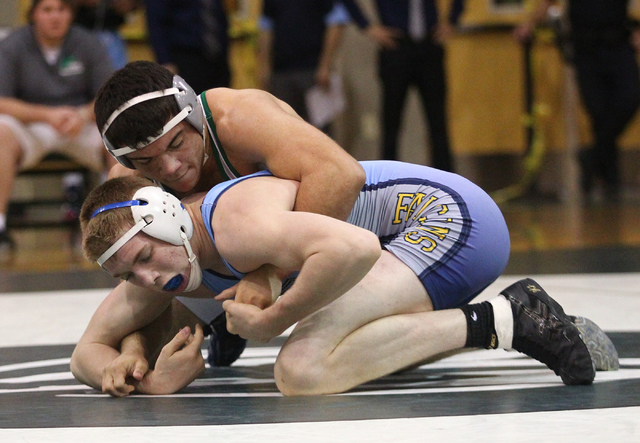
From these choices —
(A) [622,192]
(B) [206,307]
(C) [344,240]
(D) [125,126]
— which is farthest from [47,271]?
(A) [622,192]

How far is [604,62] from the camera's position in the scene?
649cm

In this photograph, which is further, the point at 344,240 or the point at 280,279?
the point at 280,279

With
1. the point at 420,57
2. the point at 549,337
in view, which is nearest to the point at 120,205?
the point at 549,337

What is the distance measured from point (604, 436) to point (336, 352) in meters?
0.64

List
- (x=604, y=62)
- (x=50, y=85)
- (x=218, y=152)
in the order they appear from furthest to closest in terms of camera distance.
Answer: (x=604, y=62)
(x=50, y=85)
(x=218, y=152)

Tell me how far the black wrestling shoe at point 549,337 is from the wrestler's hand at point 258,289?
0.50 metres

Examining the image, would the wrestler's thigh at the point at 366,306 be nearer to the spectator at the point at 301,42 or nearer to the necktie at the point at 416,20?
the necktie at the point at 416,20

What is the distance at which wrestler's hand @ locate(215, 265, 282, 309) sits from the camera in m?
1.86

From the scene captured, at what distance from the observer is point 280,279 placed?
1.93m

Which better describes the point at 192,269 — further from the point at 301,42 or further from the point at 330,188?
the point at 301,42

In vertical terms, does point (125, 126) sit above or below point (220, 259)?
above

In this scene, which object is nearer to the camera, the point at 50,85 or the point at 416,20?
the point at 50,85

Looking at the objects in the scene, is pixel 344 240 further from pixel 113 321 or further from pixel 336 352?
pixel 113 321

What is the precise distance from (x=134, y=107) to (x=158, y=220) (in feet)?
0.87
